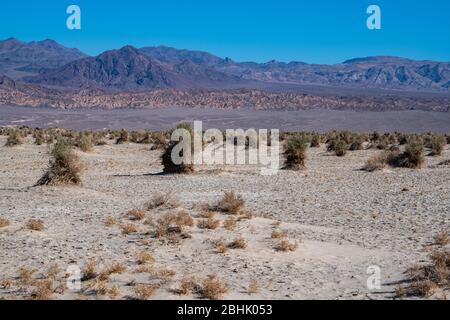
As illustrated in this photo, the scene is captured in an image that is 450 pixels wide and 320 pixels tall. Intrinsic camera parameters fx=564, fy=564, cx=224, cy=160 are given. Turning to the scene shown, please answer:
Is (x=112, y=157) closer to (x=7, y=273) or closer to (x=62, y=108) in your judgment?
(x=7, y=273)

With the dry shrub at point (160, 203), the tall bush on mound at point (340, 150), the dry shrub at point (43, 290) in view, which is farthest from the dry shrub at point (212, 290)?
the tall bush on mound at point (340, 150)

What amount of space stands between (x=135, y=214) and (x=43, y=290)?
496 centimetres

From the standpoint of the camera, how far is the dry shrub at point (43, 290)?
27.1 feet

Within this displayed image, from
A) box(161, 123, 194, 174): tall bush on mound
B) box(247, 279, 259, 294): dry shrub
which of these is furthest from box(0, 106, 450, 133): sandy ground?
box(247, 279, 259, 294): dry shrub

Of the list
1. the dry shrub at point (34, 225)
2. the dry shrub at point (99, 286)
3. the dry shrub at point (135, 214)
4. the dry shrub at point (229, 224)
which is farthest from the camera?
the dry shrub at point (135, 214)

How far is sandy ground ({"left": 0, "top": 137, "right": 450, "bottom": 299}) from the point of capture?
9289 mm

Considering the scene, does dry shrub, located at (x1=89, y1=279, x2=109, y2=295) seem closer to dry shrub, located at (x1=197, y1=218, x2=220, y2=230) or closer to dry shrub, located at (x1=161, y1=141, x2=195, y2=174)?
dry shrub, located at (x1=197, y1=218, x2=220, y2=230)

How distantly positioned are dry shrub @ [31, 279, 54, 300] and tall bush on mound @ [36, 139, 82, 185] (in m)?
8.93

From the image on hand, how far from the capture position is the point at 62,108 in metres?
105

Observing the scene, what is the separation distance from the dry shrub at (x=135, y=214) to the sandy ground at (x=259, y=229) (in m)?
0.16

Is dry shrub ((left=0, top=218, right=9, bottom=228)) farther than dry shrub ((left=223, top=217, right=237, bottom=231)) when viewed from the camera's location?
No

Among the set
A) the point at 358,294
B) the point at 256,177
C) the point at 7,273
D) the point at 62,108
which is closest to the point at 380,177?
the point at 256,177

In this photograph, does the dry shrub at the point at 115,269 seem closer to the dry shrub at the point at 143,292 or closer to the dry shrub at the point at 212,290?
the dry shrub at the point at 143,292

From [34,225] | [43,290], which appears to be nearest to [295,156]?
[34,225]
